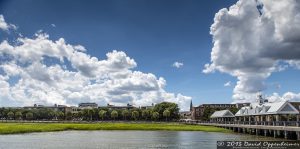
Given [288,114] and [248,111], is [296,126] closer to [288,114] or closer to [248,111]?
[288,114]

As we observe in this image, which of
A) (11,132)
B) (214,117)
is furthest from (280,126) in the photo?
(214,117)

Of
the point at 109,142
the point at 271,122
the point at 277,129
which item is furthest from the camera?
the point at 271,122

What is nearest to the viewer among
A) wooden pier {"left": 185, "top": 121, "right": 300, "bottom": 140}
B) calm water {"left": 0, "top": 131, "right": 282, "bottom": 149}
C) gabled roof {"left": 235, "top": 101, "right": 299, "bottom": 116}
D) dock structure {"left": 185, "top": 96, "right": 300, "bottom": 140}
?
calm water {"left": 0, "top": 131, "right": 282, "bottom": 149}

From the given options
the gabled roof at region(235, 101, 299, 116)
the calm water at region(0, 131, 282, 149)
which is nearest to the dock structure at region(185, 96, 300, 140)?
the gabled roof at region(235, 101, 299, 116)

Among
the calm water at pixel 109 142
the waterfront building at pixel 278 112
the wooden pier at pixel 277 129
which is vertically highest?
the waterfront building at pixel 278 112

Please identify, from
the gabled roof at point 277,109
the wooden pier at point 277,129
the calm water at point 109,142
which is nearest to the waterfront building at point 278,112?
the gabled roof at point 277,109

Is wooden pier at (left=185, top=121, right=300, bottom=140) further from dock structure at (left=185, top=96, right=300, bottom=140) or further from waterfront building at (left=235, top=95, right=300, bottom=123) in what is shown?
waterfront building at (left=235, top=95, right=300, bottom=123)

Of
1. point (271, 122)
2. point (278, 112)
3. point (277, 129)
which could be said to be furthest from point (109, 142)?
point (278, 112)

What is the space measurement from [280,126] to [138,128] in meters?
53.9

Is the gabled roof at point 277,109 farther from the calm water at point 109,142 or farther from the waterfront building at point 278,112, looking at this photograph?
the calm water at point 109,142

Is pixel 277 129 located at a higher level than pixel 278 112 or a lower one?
lower

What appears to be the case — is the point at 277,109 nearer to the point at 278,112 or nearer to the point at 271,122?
the point at 278,112

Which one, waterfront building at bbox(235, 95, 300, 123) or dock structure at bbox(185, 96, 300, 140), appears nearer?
dock structure at bbox(185, 96, 300, 140)

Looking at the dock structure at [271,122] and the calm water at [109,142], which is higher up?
the dock structure at [271,122]
